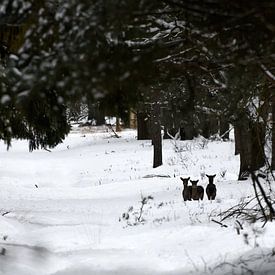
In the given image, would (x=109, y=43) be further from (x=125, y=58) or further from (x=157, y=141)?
(x=157, y=141)

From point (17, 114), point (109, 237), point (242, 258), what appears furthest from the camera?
point (109, 237)

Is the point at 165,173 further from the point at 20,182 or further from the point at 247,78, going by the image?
the point at 247,78

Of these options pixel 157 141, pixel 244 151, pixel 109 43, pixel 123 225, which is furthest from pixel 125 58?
pixel 157 141

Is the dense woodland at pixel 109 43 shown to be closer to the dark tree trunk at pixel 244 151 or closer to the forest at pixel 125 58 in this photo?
the forest at pixel 125 58

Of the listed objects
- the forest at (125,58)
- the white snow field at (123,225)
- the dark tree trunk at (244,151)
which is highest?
the forest at (125,58)

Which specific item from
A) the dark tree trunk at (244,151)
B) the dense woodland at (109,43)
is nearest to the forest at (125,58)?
the dense woodland at (109,43)

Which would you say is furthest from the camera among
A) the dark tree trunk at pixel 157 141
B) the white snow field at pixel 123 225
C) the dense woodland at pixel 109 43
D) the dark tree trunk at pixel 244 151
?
the dark tree trunk at pixel 157 141

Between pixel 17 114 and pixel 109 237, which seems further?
pixel 109 237

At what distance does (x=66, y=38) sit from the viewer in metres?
3.37

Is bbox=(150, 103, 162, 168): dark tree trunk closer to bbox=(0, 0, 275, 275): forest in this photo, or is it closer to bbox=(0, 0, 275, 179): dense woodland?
bbox=(0, 0, 275, 275): forest

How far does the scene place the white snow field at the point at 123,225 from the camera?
20.5 feet

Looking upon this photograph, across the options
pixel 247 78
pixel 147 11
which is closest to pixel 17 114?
pixel 247 78

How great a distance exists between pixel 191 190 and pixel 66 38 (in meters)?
8.99

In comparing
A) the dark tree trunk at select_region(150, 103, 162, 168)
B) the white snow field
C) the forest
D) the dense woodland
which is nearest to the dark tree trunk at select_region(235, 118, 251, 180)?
the white snow field
